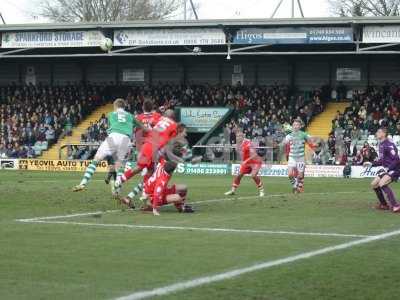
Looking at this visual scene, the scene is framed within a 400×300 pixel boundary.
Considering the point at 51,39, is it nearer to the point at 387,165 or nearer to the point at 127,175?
the point at 127,175

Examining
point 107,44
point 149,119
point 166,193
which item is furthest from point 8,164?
point 166,193

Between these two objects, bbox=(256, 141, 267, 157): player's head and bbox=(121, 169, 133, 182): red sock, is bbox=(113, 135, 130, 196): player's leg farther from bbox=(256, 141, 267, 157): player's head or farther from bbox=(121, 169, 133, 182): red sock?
bbox=(256, 141, 267, 157): player's head

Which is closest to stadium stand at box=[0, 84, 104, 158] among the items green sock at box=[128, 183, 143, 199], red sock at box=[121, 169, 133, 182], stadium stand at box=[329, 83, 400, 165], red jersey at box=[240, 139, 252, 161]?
stadium stand at box=[329, 83, 400, 165]

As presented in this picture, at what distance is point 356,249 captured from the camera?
35.3ft

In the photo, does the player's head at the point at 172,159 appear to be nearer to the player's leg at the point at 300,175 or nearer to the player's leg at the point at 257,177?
the player's leg at the point at 257,177

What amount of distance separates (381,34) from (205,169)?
34.9 feet

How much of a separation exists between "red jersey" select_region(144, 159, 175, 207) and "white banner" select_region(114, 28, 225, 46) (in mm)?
27602

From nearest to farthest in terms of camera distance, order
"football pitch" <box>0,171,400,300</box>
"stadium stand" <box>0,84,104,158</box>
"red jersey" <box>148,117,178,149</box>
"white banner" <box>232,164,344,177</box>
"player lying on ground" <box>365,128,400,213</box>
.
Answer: "football pitch" <box>0,171,400,300</box> < "red jersey" <box>148,117,178,149</box> < "player lying on ground" <box>365,128,400,213</box> < "white banner" <box>232,164,344,177</box> < "stadium stand" <box>0,84,104,158</box>

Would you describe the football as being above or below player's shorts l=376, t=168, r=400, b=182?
above

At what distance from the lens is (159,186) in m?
15.3

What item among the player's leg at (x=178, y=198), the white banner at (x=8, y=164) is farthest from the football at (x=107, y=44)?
the player's leg at (x=178, y=198)

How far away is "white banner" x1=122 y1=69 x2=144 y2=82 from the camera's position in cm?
5181

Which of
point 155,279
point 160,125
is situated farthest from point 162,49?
point 155,279

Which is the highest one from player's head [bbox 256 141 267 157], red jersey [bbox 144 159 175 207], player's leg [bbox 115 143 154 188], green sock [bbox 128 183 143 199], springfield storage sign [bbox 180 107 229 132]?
springfield storage sign [bbox 180 107 229 132]
